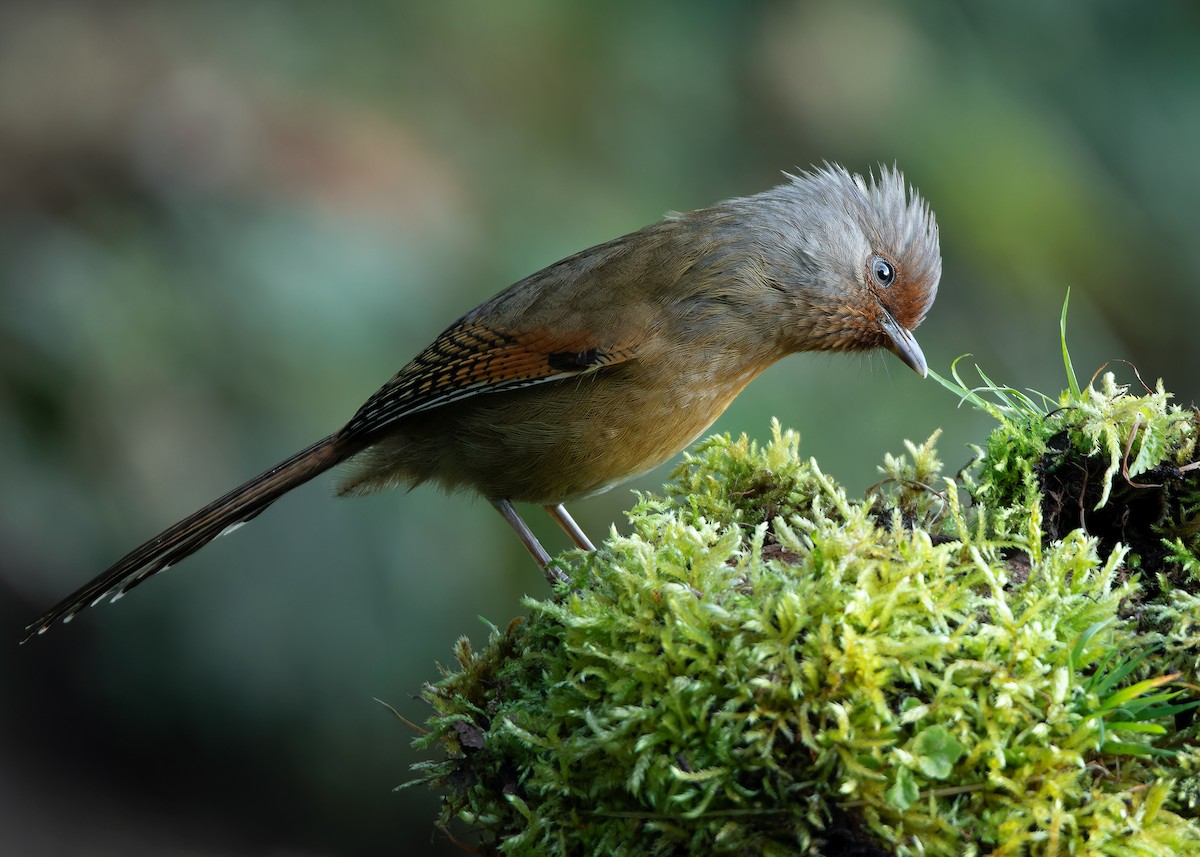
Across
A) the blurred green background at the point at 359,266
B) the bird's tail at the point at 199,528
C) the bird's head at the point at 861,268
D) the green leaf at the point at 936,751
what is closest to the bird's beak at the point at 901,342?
the bird's head at the point at 861,268

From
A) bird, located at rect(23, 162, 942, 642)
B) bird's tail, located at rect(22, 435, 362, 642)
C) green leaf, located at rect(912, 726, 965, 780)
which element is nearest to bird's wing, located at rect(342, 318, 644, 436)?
bird, located at rect(23, 162, 942, 642)

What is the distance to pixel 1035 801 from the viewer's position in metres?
1.81

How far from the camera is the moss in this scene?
181 cm

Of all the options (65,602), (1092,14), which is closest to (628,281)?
(65,602)

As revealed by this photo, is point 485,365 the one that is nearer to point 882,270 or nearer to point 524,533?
point 524,533

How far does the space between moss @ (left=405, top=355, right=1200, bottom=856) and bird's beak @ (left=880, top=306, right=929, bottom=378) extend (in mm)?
1362

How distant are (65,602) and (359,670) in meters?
1.66

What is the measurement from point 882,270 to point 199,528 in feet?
8.74

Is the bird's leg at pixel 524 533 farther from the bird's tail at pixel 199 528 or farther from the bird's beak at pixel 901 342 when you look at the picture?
the bird's beak at pixel 901 342

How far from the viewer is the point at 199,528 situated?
390 centimetres

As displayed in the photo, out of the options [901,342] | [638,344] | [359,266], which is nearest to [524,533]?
[638,344]

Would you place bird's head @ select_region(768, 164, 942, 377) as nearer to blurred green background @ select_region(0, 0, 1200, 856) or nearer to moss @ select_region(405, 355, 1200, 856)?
blurred green background @ select_region(0, 0, 1200, 856)

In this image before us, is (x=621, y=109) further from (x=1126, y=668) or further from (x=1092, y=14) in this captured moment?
(x=1126, y=668)

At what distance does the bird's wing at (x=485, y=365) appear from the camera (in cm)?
374
